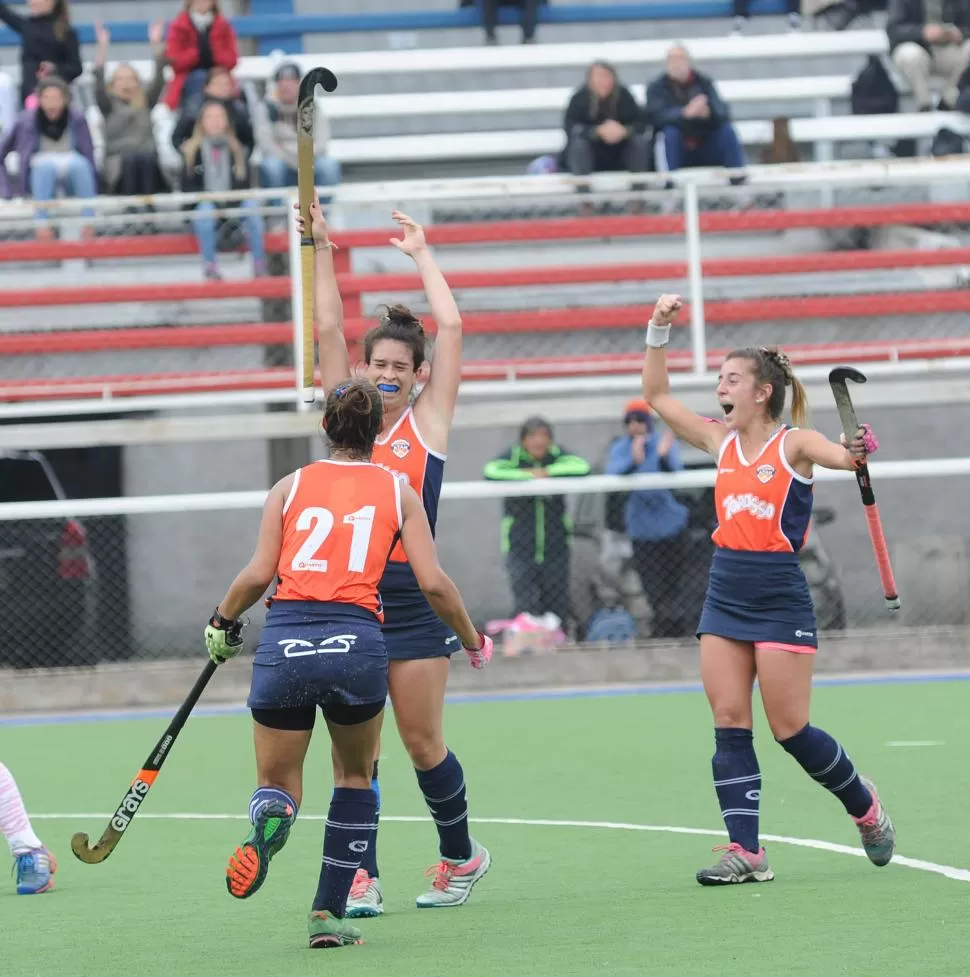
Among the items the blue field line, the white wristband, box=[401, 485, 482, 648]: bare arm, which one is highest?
the white wristband

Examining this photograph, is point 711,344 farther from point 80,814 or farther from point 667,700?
point 80,814

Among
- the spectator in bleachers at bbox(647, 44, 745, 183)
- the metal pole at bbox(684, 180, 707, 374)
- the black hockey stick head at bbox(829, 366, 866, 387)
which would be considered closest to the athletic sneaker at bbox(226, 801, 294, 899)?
the black hockey stick head at bbox(829, 366, 866, 387)

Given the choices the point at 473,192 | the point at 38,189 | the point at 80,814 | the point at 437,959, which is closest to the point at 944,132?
the point at 473,192

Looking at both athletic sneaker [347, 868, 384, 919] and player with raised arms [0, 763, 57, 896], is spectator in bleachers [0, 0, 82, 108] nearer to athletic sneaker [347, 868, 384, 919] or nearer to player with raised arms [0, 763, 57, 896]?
player with raised arms [0, 763, 57, 896]

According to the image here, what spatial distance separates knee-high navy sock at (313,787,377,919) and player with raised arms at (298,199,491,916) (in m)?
0.60

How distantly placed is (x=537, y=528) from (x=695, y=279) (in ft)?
7.49

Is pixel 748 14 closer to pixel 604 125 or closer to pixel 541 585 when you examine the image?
pixel 604 125

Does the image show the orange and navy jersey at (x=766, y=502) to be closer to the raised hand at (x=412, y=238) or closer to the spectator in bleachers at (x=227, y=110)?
the raised hand at (x=412, y=238)

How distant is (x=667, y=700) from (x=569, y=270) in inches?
161

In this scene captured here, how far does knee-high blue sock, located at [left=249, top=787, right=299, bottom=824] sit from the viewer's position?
589cm

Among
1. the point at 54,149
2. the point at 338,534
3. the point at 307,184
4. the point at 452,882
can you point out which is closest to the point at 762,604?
the point at 452,882

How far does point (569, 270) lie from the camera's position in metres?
16.5

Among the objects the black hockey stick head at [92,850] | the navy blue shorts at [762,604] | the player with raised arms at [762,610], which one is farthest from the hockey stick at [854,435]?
the black hockey stick head at [92,850]

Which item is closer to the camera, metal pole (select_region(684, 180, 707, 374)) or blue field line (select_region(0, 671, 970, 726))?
blue field line (select_region(0, 671, 970, 726))
